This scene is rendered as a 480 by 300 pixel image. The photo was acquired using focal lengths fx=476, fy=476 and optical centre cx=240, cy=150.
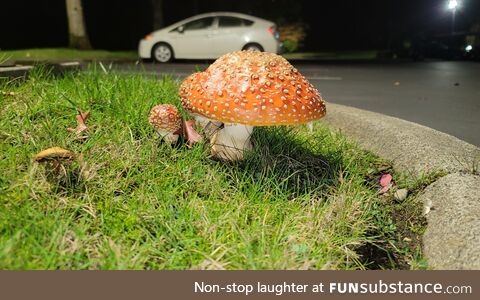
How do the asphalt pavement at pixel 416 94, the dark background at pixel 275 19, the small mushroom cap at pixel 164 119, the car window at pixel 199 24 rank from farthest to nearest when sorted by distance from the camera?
the dark background at pixel 275 19 < the car window at pixel 199 24 < the asphalt pavement at pixel 416 94 < the small mushroom cap at pixel 164 119

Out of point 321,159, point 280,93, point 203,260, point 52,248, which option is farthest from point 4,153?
point 321,159

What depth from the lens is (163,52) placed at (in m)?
13.6

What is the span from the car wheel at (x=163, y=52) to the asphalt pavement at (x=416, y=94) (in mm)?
2353

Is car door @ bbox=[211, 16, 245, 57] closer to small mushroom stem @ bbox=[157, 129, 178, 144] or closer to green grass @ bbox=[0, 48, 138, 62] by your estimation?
green grass @ bbox=[0, 48, 138, 62]

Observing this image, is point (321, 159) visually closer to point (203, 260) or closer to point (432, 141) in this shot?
point (432, 141)

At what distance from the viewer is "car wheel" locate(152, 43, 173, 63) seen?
1359 centimetres

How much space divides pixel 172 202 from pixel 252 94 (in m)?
0.67

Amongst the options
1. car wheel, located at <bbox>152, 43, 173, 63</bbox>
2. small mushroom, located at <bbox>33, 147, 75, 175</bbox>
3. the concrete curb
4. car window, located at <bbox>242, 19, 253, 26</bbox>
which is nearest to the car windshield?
car window, located at <bbox>242, 19, 253, 26</bbox>

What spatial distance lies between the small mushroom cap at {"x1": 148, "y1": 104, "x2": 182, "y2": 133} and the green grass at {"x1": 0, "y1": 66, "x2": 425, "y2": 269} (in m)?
0.11

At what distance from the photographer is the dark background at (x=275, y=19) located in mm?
19078

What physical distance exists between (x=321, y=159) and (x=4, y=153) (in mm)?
1904

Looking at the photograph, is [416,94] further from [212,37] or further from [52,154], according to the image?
[212,37]

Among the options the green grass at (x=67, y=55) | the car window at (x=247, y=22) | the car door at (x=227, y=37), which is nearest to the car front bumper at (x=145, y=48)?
the green grass at (x=67, y=55)

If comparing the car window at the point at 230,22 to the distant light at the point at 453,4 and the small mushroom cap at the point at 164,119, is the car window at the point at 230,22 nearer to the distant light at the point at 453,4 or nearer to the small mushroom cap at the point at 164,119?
the distant light at the point at 453,4
